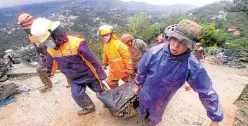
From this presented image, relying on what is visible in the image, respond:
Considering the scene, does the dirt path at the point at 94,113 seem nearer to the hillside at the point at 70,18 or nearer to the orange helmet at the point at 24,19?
the orange helmet at the point at 24,19

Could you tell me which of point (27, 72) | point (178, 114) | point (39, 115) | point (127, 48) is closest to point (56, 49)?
point (127, 48)

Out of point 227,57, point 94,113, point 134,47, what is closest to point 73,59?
point 94,113

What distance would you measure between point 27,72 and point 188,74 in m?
6.12

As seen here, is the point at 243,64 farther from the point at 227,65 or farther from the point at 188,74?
the point at 188,74

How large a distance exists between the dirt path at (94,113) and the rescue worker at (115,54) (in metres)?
0.73

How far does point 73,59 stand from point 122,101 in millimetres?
993

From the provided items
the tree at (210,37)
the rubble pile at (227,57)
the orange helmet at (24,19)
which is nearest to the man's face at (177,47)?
the orange helmet at (24,19)

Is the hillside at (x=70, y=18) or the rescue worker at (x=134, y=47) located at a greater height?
the rescue worker at (x=134, y=47)

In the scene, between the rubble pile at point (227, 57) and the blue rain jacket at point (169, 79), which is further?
the rubble pile at point (227, 57)

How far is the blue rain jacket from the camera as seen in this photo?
2412mm

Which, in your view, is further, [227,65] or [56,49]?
[227,65]

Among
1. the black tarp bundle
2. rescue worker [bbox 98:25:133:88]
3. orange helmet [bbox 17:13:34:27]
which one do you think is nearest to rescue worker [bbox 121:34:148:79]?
rescue worker [bbox 98:25:133:88]

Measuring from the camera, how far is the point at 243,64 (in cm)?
745

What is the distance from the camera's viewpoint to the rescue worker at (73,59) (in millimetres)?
3398
